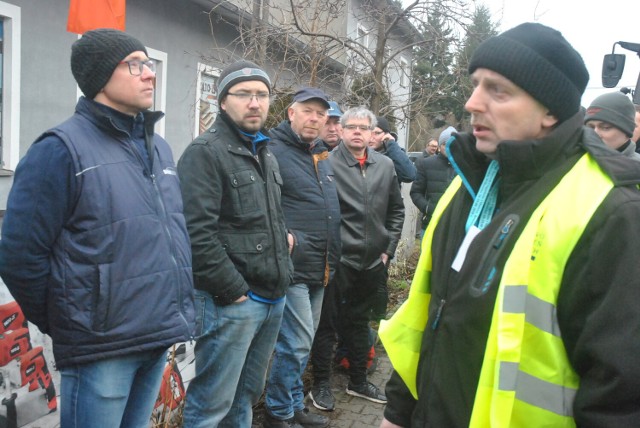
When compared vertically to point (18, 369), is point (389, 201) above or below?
above

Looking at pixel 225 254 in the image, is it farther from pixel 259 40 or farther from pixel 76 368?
pixel 259 40

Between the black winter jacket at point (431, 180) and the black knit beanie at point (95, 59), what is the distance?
506 centimetres

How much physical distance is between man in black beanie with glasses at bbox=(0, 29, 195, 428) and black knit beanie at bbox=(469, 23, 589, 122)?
1376 millimetres

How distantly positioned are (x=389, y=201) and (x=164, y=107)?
506cm

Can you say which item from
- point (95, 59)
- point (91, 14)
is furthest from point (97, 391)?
point (91, 14)

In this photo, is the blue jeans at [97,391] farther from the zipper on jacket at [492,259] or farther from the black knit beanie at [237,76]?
the black knit beanie at [237,76]

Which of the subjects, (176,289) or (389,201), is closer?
(176,289)

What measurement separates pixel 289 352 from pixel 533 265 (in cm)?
241

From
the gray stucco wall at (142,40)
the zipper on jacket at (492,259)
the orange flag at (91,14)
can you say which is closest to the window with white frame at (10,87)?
the gray stucco wall at (142,40)

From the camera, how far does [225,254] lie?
8.84 ft

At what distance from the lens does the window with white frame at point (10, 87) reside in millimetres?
6023

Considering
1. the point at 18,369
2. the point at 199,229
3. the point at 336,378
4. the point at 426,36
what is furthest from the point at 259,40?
the point at 18,369

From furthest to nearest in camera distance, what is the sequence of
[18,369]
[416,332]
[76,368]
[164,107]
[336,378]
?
[164,107], [336,378], [18,369], [76,368], [416,332]

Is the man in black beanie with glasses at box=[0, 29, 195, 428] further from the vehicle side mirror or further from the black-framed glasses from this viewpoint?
the vehicle side mirror
